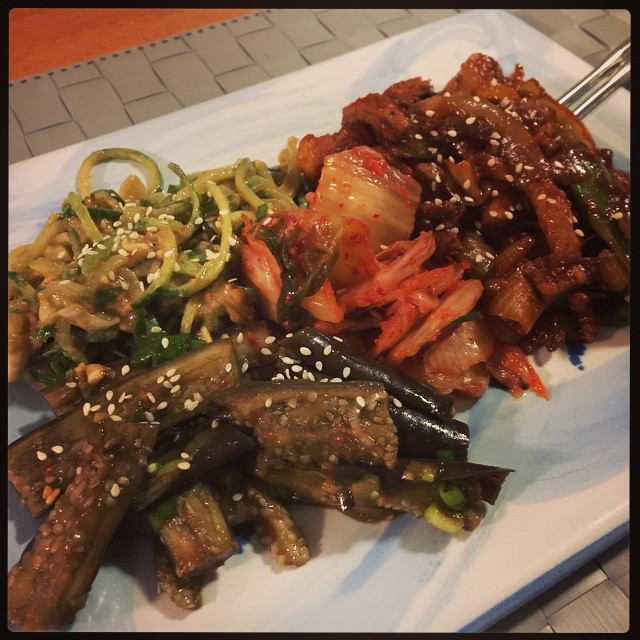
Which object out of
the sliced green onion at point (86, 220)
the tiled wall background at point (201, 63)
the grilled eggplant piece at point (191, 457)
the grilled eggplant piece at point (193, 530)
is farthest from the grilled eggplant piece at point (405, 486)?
the tiled wall background at point (201, 63)

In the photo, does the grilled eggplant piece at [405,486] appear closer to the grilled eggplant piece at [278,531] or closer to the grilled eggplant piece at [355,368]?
the grilled eggplant piece at [278,531]

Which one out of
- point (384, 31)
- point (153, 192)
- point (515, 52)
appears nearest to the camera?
point (153, 192)

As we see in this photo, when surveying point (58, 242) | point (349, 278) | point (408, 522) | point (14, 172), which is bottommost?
point (14, 172)

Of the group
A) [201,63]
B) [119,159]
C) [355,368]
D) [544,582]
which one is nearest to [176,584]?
[355,368]

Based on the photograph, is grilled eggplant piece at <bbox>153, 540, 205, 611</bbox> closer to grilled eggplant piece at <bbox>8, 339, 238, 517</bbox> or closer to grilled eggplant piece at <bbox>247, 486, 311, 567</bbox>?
grilled eggplant piece at <bbox>247, 486, 311, 567</bbox>

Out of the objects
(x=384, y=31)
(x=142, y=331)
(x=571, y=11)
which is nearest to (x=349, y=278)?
(x=142, y=331)

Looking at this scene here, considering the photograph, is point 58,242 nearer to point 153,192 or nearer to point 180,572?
point 153,192

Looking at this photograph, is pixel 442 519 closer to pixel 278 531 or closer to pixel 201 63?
pixel 278 531
